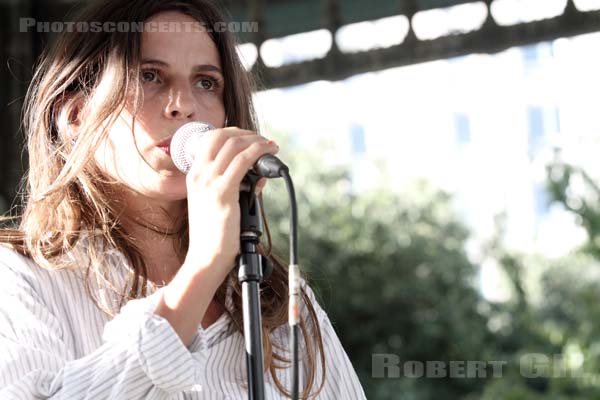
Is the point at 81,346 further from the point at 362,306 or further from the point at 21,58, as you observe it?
the point at 362,306

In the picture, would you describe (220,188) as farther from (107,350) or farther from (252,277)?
(107,350)

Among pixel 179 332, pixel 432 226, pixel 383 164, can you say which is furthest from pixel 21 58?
pixel 383 164

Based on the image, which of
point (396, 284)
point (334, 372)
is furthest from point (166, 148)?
point (396, 284)

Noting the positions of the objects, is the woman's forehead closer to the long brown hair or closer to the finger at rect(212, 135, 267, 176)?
the long brown hair

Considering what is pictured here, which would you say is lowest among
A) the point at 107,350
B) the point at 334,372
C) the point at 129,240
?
the point at 334,372

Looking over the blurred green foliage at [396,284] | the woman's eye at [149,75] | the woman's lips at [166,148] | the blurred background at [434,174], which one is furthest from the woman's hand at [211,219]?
the blurred green foliage at [396,284]

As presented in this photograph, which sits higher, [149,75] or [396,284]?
[149,75]

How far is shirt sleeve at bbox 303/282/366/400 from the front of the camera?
4.86 feet

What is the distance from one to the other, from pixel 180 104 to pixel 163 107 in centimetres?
3

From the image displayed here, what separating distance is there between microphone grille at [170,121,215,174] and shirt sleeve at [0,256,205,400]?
162mm

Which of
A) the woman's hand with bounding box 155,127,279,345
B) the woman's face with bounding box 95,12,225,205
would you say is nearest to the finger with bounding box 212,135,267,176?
the woman's hand with bounding box 155,127,279,345

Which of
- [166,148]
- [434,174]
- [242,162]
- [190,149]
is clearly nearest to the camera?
[242,162]

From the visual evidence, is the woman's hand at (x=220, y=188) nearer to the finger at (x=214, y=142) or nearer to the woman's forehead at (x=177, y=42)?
the finger at (x=214, y=142)

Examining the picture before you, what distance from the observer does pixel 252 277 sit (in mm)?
1081
